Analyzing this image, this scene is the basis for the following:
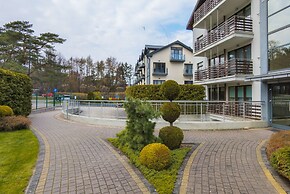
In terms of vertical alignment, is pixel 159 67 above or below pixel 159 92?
above

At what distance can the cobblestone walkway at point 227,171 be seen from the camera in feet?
12.3

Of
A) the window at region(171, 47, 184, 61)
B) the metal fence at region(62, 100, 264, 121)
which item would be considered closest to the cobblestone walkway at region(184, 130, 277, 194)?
the metal fence at region(62, 100, 264, 121)

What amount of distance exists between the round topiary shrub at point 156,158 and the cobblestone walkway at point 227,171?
669 mm

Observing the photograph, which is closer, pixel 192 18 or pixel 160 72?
pixel 192 18

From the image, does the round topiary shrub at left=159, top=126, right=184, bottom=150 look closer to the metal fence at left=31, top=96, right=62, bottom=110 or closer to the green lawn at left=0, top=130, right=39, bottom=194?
the green lawn at left=0, top=130, right=39, bottom=194

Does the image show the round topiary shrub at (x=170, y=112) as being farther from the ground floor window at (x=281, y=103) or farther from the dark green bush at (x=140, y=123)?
the ground floor window at (x=281, y=103)

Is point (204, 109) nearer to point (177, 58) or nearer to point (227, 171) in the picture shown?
point (227, 171)

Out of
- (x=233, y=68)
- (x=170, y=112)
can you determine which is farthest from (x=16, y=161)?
(x=233, y=68)

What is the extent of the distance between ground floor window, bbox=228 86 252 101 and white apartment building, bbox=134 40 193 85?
19.6 m

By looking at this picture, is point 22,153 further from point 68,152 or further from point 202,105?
point 202,105

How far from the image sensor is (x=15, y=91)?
12352 millimetres

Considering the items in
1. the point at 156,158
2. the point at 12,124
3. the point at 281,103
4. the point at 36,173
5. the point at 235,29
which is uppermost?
the point at 235,29

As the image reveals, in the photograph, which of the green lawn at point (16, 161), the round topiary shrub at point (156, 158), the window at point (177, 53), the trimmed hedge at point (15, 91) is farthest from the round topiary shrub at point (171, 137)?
the window at point (177, 53)

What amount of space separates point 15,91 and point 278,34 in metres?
16.6
